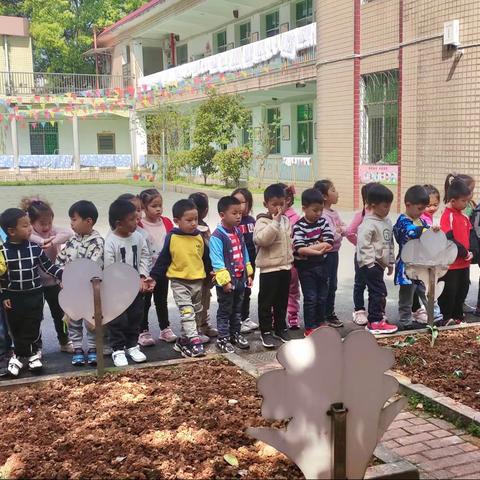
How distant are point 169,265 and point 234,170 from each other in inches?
623

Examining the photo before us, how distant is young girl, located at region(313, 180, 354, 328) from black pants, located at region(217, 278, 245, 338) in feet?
3.35

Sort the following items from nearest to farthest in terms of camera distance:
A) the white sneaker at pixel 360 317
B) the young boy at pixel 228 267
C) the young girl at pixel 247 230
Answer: the young boy at pixel 228 267
the young girl at pixel 247 230
the white sneaker at pixel 360 317

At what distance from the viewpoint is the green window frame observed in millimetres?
22125

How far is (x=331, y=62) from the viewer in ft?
52.1

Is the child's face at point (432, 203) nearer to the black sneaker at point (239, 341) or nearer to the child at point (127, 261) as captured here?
the black sneaker at point (239, 341)

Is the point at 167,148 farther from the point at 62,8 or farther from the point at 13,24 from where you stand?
the point at 62,8

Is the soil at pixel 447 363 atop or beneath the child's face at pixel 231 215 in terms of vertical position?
beneath

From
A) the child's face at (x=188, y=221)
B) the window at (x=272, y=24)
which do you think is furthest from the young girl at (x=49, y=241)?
the window at (x=272, y=24)

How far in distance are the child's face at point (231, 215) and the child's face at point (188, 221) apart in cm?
25

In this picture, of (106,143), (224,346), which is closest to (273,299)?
(224,346)

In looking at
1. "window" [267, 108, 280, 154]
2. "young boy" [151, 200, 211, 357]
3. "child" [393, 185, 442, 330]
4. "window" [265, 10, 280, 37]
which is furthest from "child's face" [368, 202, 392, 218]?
"window" [265, 10, 280, 37]

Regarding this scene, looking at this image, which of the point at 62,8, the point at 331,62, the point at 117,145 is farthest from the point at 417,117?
the point at 62,8

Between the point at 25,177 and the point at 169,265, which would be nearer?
the point at 169,265

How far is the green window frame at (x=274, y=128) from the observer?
2212cm
